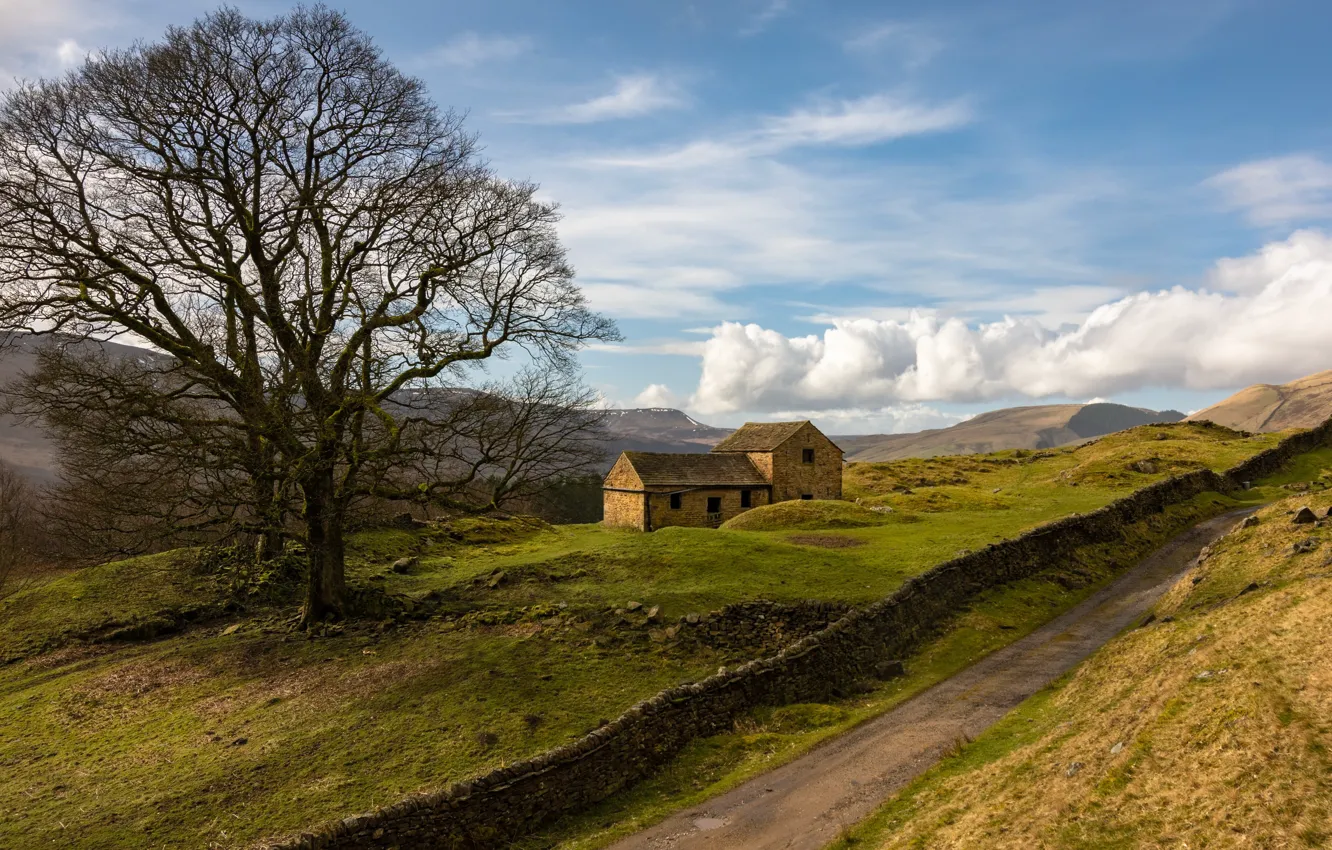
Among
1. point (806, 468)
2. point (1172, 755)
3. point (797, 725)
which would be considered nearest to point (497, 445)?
point (797, 725)

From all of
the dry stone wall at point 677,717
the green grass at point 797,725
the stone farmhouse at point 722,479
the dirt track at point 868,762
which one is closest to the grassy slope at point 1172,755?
the dirt track at point 868,762

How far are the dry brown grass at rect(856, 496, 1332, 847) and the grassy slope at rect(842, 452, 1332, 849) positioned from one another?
0.03 metres

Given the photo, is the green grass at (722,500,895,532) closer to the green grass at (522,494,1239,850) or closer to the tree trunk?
the green grass at (522,494,1239,850)

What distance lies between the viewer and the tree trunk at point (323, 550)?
23438 mm

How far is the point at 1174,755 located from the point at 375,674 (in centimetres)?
1937

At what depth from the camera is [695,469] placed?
55625 mm

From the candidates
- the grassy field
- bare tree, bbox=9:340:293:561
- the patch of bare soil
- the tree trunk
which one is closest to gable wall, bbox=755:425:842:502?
the patch of bare soil

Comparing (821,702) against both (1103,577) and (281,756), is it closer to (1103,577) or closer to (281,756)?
(281,756)

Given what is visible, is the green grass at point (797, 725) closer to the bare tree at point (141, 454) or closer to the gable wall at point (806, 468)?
the bare tree at point (141, 454)

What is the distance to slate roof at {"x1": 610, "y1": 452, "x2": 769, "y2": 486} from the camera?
53.8 metres

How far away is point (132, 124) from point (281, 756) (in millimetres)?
18573

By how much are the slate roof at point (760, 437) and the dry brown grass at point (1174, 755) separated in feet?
130

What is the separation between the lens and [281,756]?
55.5ft

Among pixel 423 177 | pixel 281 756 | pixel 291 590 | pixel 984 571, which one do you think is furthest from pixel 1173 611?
pixel 291 590
